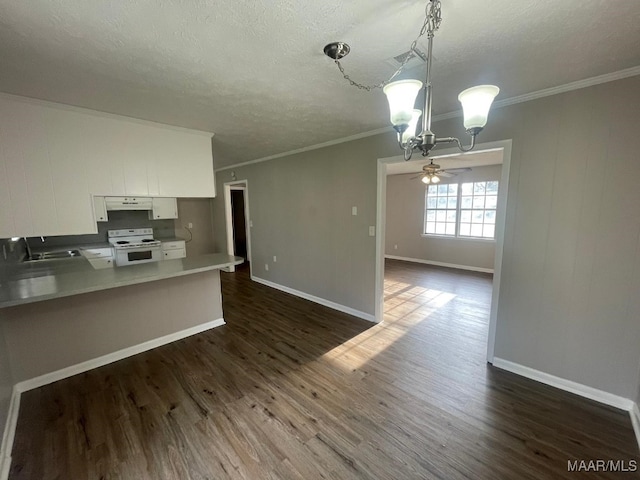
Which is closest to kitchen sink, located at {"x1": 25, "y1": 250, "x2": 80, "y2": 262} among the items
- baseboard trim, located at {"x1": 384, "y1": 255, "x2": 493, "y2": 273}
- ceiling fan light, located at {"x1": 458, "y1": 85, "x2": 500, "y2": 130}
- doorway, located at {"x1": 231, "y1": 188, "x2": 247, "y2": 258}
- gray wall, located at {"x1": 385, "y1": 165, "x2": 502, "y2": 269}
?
doorway, located at {"x1": 231, "y1": 188, "x2": 247, "y2": 258}

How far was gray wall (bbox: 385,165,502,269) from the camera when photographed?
6074 mm

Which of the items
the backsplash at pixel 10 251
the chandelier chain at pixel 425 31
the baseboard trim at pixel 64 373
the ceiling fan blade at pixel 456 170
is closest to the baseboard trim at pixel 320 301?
the baseboard trim at pixel 64 373

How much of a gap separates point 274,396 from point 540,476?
1.76 metres

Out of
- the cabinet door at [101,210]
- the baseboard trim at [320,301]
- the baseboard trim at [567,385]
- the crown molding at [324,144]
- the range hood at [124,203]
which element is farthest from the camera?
the baseboard trim at [320,301]

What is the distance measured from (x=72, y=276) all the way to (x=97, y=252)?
187 centimetres

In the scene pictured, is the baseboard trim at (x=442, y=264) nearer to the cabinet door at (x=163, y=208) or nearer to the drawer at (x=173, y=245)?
the drawer at (x=173, y=245)

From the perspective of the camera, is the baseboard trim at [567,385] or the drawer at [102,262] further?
the drawer at [102,262]

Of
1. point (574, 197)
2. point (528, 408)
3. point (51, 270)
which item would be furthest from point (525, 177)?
point (51, 270)

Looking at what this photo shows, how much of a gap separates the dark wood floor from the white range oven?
1.99 meters

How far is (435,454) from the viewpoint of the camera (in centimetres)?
166

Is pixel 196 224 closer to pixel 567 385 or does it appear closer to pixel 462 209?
pixel 462 209

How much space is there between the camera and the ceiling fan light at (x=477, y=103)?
3.82 feet

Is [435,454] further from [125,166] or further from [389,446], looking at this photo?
[125,166]

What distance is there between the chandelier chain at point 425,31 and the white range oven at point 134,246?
366cm
